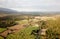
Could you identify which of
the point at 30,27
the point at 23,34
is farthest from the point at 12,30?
the point at 30,27

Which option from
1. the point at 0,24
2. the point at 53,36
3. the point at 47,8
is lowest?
the point at 53,36

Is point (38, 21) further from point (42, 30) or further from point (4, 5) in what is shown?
point (4, 5)

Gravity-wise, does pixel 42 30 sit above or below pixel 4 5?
below

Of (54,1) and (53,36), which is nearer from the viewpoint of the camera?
(53,36)

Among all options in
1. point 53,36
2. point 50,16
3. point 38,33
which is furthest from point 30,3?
point 53,36

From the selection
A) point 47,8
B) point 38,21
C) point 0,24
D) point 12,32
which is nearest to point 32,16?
point 38,21

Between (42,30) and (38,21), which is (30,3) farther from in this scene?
(42,30)

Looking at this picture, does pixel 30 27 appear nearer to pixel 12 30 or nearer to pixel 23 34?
pixel 23 34
